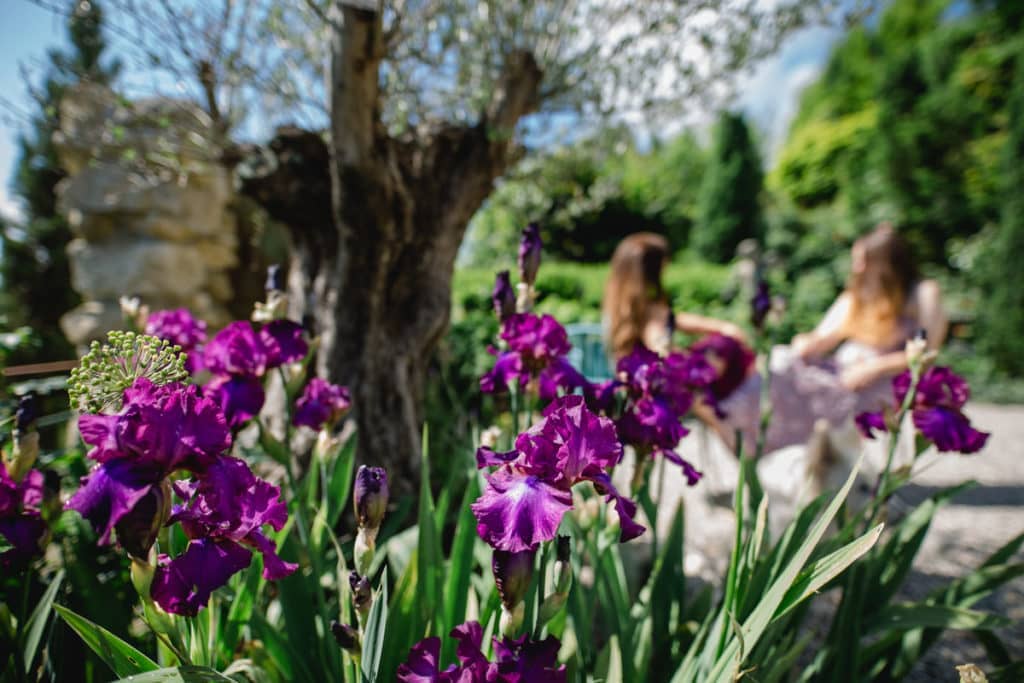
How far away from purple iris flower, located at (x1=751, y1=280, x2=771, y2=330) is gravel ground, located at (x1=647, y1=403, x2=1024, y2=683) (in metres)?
0.57

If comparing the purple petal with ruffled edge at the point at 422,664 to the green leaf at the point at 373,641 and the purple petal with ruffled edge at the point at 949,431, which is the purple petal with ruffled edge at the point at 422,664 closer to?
the green leaf at the point at 373,641

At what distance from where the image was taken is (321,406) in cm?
122

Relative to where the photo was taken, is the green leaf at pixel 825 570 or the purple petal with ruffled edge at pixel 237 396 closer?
the green leaf at pixel 825 570

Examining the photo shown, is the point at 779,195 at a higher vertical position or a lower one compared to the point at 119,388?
higher

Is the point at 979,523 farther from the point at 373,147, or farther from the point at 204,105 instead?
the point at 204,105

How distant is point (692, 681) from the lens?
1.06 m

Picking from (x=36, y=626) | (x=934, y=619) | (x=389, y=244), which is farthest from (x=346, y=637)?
(x=389, y=244)

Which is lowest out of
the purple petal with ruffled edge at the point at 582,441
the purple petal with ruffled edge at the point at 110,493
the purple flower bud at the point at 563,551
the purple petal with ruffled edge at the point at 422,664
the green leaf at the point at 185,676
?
the purple petal with ruffled edge at the point at 422,664

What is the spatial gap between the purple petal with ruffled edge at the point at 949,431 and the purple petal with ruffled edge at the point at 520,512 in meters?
1.04

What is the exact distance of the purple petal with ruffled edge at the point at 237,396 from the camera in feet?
3.50

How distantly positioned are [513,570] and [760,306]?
4.27 ft

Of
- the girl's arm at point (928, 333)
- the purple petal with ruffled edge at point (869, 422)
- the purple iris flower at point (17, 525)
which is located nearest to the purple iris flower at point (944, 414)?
the purple petal with ruffled edge at point (869, 422)

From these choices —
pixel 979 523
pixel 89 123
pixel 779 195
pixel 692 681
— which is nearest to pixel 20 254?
pixel 89 123

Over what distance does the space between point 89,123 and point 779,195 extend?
17.7 metres
